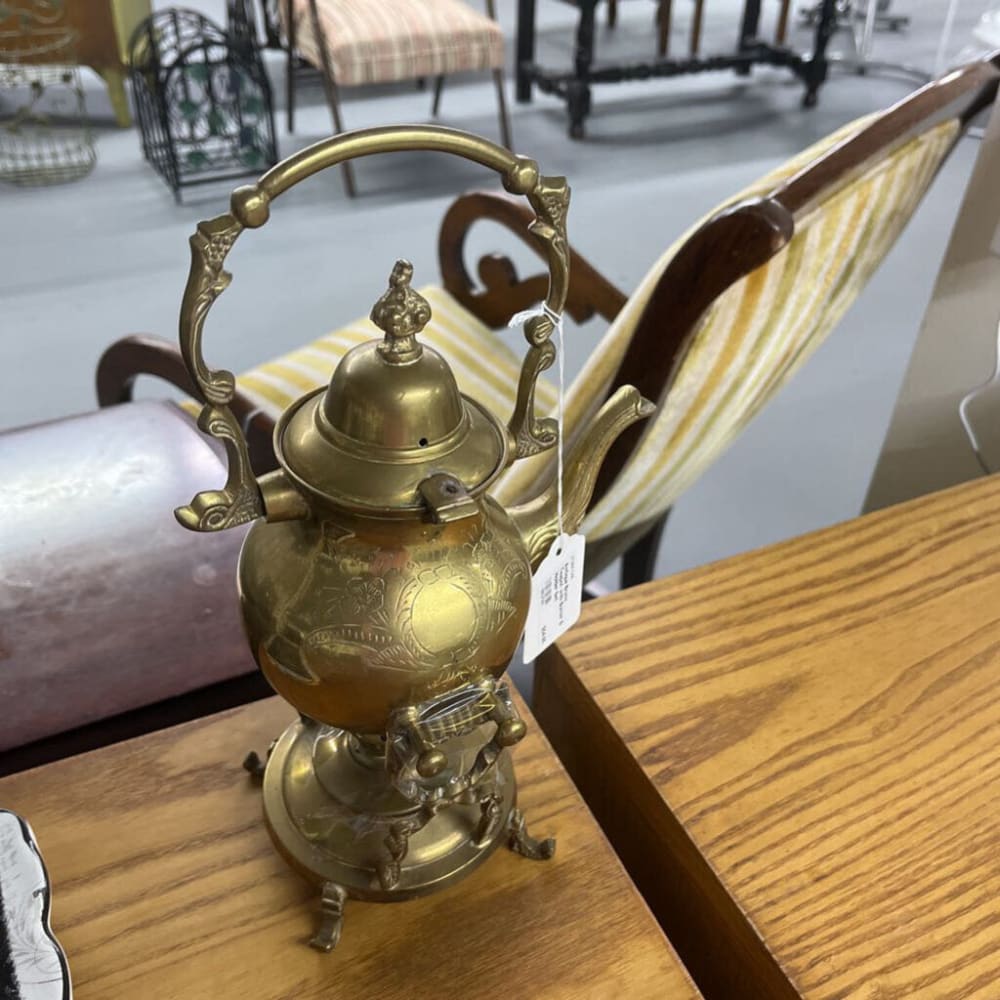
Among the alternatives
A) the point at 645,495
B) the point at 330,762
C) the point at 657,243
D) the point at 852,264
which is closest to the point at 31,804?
the point at 330,762

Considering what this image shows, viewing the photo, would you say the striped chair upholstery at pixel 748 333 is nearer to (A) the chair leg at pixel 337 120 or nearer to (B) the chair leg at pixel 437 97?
(A) the chair leg at pixel 337 120

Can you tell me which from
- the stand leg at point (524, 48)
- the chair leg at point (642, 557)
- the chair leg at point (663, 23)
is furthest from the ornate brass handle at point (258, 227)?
the chair leg at point (663, 23)

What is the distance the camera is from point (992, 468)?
114cm

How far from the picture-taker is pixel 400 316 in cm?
45

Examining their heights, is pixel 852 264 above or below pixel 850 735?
above

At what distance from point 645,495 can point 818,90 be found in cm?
317

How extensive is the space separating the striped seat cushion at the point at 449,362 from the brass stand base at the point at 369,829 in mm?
641

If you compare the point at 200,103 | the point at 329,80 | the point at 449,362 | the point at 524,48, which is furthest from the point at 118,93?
the point at 449,362

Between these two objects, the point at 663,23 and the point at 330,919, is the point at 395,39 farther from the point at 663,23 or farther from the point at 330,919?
the point at 330,919

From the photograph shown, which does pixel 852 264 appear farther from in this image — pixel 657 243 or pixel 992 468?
pixel 657 243

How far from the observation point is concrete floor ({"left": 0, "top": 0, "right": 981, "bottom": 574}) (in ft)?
6.06

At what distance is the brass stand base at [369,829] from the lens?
1.79 feet

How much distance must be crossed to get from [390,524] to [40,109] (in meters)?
3.32

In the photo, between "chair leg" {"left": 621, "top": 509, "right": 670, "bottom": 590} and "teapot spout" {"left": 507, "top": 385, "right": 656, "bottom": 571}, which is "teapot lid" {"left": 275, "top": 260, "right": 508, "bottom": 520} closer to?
"teapot spout" {"left": 507, "top": 385, "right": 656, "bottom": 571}
